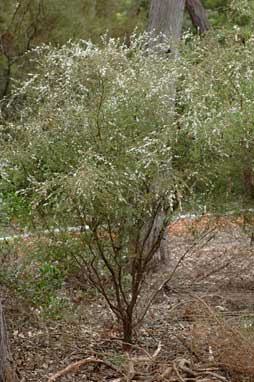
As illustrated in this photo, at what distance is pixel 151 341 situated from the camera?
754cm

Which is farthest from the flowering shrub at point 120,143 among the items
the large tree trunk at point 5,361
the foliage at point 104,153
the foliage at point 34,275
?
the large tree trunk at point 5,361

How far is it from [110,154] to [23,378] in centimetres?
180

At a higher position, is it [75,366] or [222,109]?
[222,109]

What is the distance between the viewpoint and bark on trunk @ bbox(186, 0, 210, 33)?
1400 centimetres

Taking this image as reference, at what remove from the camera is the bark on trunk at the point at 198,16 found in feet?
45.9

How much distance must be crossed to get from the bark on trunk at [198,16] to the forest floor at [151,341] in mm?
5530

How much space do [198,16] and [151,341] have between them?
7.89 m

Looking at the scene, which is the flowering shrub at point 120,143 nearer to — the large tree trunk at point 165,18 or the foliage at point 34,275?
the foliage at point 34,275

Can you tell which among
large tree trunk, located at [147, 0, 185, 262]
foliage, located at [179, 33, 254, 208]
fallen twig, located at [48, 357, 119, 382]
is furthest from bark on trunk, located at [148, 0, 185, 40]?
fallen twig, located at [48, 357, 119, 382]

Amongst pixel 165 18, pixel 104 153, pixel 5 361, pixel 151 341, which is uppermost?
pixel 165 18

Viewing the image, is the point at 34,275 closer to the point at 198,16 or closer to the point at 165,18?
the point at 165,18

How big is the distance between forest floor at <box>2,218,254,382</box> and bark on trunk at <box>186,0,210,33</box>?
218 inches

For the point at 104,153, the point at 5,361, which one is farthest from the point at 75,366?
the point at 104,153

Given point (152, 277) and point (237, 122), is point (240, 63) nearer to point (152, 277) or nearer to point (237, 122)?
point (237, 122)
